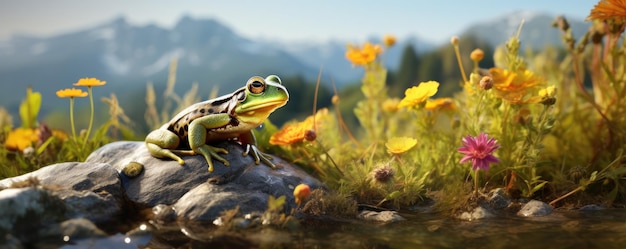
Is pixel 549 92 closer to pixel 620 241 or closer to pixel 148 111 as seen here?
pixel 620 241

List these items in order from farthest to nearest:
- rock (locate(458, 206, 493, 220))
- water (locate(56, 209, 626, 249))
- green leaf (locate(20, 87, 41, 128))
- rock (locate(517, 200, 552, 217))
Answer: green leaf (locate(20, 87, 41, 128))
rock (locate(517, 200, 552, 217))
rock (locate(458, 206, 493, 220))
water (locate(56, 209, 626, 249))

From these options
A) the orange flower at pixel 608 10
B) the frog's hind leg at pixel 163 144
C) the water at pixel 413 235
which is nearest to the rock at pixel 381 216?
the water at pixel 413 235

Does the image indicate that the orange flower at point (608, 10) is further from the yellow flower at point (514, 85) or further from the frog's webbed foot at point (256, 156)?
the frog's webbed foot at point (256, 156)

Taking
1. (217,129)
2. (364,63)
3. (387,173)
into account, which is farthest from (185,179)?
(364,63)

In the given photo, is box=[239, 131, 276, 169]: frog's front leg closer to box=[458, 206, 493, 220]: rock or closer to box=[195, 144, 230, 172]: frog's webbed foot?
box=[195, 144, 230, 172]: frog's webbed foot

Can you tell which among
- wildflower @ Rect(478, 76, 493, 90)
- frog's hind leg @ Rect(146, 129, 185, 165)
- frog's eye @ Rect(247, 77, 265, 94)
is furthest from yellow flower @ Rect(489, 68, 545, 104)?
frog's hind leg @ Rect(146, 129, 185, 165)

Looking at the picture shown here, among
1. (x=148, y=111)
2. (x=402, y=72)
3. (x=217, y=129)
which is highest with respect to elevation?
(x=217, y=129)

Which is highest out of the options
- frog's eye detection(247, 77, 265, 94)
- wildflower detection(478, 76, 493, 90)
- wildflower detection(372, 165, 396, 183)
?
frog's eye detection(247, 77, 265, 94)

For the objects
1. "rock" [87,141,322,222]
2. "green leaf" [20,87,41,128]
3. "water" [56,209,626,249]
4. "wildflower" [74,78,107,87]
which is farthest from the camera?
"green leaf" [20,87,41,128]
